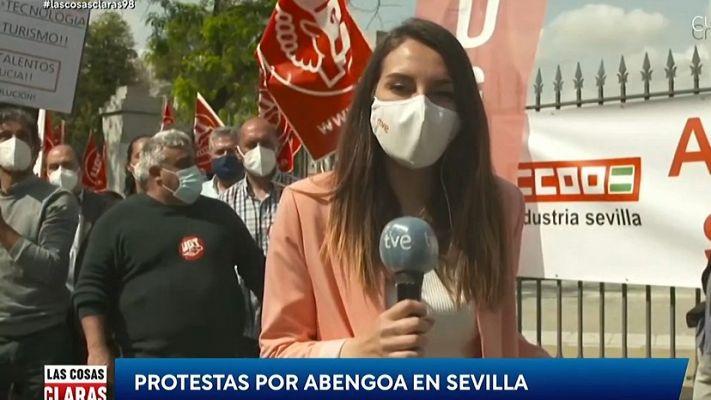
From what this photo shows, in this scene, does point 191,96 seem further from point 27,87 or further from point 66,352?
point 66,352

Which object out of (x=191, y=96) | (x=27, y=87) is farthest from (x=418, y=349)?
(x=191, y=96)

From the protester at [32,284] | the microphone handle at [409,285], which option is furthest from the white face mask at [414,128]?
the protester at [32,284]

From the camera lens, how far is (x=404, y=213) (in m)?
2.24

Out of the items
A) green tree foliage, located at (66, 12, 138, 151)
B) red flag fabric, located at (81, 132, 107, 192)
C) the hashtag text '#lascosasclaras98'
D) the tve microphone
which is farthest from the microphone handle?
green tree foliage, located at (66, 12, 138, 151)

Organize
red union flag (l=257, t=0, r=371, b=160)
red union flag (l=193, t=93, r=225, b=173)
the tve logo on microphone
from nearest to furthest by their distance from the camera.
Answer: the tve logo on microphone < red union flag (l=257, t=0, r=371, b=160) < red union flag (l=193, t=93, r=225, b=173)

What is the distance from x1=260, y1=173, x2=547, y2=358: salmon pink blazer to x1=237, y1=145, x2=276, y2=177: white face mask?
414 cm

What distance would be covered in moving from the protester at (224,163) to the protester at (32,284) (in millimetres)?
1718

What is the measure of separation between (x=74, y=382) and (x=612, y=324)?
1030 centimetres

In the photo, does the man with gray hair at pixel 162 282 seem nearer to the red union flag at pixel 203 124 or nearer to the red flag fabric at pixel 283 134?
the red flag fabric at pixel 283 134

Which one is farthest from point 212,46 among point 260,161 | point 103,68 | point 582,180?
point 582,180

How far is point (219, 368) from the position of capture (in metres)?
1.99

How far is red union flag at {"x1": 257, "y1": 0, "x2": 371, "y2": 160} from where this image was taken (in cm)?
604

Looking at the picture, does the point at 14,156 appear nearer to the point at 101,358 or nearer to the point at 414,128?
the point at 101,358

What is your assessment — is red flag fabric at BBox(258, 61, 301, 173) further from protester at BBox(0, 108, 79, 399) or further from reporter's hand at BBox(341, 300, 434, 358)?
reporter's hand at BBox(341, 300, 434, 358)
